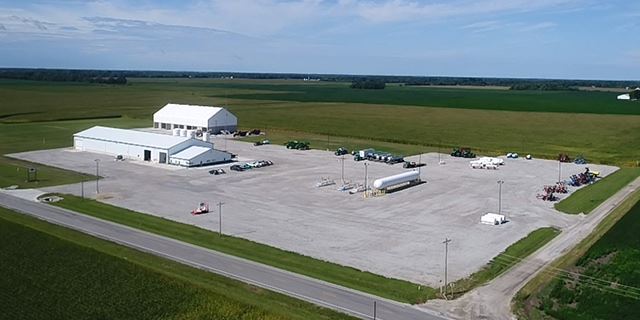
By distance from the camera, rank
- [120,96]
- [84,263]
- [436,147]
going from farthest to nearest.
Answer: [120,96] < [436,147] < [84,263]

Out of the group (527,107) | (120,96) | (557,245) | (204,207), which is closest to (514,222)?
(557,245)

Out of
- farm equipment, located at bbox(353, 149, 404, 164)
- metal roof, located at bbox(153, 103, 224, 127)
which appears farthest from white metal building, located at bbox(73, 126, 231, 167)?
metal roof, located at bbox(153, 103, 224, 127)

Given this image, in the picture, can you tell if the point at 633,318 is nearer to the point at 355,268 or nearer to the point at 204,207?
the point at 355,268

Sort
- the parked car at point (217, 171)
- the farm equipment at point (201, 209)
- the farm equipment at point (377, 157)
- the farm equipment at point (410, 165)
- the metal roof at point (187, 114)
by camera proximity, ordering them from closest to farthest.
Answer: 1. the farm equipment at point (201, 209)
2. the parked car at point (217, 171)
3. the farm equipment at point (410, 165)
4. the farm equipment at point (377, 157)
5. the metal roof at point (187, 114)

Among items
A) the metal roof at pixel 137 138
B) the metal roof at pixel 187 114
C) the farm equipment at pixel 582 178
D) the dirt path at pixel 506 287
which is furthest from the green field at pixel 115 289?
the metal roof at pixel 187 114

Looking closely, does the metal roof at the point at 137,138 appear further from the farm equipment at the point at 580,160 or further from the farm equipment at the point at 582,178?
the farm equipment at the point at 580,160

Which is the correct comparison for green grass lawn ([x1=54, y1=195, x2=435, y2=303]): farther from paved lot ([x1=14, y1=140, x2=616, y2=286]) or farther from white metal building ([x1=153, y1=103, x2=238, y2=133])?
white metal building ([x1=153, y1=103, x2=238, y2=133])
